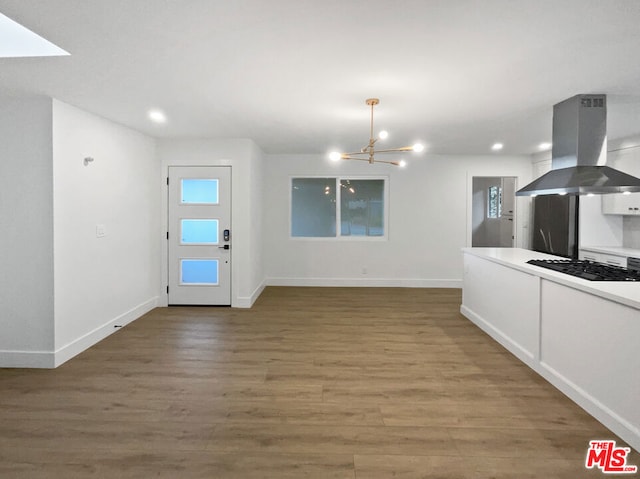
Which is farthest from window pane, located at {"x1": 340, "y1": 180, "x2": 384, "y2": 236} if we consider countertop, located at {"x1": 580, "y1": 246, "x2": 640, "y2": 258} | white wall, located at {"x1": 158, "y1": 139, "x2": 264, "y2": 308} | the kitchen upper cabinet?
the kitchen upper cabinet

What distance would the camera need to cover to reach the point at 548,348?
2973mm

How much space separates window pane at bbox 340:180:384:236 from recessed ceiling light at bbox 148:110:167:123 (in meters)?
3.58

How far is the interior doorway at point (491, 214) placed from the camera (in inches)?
330

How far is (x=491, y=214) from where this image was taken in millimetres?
8508

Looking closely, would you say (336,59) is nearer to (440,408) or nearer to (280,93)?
(280,93)

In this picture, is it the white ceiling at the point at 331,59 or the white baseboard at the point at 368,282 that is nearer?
the white ceiling at the point at 331,59

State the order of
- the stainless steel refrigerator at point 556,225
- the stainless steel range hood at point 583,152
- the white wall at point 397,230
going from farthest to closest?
1. the white wall at point 397,230
2. the stainless steel refrigerator at point 556,225
3. the stainless steel range hood at point 583,152

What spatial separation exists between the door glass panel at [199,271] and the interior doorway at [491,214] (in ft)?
20.6

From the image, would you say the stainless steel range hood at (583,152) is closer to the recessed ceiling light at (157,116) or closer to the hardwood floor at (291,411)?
the hardwood floor at (291,411)

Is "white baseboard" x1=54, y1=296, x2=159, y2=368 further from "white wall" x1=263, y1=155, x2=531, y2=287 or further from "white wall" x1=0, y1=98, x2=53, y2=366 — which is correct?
"white wall" x1=263, y1=155, x2=531, y2=287

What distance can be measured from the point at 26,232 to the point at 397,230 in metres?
5.43

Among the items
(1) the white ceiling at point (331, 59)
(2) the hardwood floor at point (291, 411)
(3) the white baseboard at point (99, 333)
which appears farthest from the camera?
(3) the white baseboard at point (99, 333)

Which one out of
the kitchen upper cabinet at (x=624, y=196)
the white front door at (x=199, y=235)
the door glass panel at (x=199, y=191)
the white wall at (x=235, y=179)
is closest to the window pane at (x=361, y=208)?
the white wall at (x=235, y=179)

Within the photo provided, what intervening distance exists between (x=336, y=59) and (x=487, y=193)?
7.25 m
